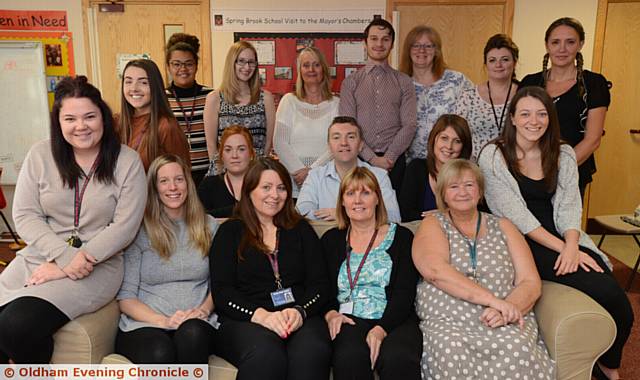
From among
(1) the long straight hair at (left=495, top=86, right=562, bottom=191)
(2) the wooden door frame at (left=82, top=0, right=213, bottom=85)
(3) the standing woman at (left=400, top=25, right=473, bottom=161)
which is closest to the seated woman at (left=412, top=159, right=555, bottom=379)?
(1) the long straight hair at (left=495, top=86, right=562, bottom=191)

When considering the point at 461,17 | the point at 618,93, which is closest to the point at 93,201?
the point at 461,17

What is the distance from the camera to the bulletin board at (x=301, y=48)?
5078mm

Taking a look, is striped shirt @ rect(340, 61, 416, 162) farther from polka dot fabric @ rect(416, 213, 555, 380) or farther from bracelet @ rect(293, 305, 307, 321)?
bracelet @ rect(293, 305, 307, 321)

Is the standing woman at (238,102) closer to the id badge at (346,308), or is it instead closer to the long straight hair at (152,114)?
the long straight hair at (152,114)

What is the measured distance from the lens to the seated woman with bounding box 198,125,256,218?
2979mm

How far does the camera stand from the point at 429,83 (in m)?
3.52

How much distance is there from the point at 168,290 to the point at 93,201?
0.50m

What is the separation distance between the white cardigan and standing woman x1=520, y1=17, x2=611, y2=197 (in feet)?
1.77

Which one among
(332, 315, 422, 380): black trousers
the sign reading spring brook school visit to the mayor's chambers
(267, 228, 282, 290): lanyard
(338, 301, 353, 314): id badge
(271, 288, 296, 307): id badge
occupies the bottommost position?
(332, 315, 422, 380): black trousers

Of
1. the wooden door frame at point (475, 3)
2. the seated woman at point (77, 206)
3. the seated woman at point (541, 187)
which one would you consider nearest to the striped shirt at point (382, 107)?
the seated woman at point (541, 187)

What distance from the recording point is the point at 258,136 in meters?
3.47

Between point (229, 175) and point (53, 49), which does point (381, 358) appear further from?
point (53, 49)

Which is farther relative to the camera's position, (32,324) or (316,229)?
(316,229)

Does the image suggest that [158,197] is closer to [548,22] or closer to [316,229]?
[316,229]
